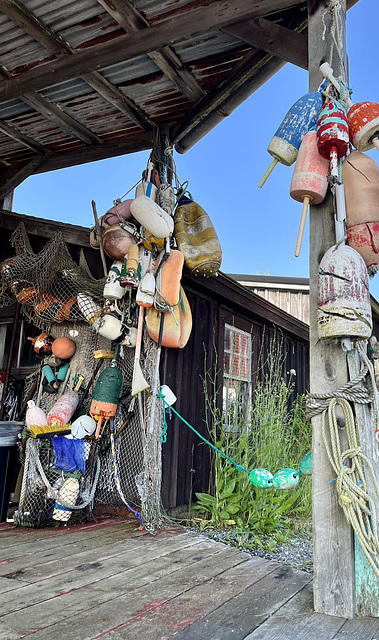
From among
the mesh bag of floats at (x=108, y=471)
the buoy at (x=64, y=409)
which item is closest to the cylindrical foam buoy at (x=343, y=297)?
the mesh bag of floats at (x=108, y=471)

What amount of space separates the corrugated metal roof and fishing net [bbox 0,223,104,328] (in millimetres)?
1332

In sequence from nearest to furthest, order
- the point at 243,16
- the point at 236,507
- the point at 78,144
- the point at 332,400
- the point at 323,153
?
1. the point at 332,400
2. the point at 323,153
3. the point at 243,16
4. the point at 236,507
5. the point at 78,144

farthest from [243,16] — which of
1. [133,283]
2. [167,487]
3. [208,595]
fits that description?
[167,487]

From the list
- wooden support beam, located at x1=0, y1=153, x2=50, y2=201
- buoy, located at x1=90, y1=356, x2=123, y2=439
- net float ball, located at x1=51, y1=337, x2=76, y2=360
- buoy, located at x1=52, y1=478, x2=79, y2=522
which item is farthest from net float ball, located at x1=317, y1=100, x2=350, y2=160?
wooden support beam, located at x1=0, y1=153, x2=50, y2=201

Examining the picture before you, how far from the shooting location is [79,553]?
10.5 ft

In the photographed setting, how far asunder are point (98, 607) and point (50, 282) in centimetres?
336

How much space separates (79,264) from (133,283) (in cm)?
108

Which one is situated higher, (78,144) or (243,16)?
(78,144)

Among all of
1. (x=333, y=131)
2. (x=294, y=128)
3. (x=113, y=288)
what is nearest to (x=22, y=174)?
(x=113, y=288)

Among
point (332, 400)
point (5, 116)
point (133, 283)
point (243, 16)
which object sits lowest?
point (332, 400)

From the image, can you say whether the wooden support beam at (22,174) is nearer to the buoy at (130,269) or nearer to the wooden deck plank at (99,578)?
the buoy at (130,269)

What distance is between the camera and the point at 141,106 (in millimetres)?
5184

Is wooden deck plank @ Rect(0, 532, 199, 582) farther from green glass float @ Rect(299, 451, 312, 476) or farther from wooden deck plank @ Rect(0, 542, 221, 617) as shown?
green glass float @ Rect(299, 451, 312, 476)

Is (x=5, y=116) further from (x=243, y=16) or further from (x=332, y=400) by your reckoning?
(x=332, y=400)
